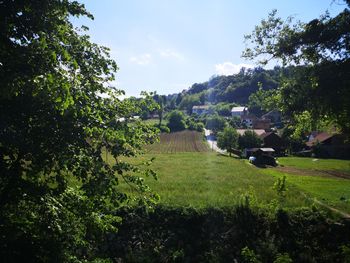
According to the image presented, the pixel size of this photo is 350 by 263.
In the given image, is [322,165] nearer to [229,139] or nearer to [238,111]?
[229,139]

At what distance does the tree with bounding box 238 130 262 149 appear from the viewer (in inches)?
2628

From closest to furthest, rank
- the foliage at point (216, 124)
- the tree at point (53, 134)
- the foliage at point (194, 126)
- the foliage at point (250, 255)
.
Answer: the tree at point (53, 134) → the foliage at point (250, 255) → the foliage at point (216, 124) → the foliage at point (194, 126)

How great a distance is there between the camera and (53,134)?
5.12m

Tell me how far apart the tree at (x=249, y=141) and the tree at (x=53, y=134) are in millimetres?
62698

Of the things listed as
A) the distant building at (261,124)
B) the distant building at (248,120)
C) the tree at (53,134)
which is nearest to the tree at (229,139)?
the distant building at (261,124)

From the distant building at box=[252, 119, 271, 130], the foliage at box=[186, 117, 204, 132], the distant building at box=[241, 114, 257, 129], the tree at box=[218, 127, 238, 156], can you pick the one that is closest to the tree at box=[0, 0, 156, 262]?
the tree at box=[218, 127, 238, 156]

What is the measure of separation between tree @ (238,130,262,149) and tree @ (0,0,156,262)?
6270 cm

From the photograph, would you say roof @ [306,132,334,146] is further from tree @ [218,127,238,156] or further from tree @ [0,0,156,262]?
tree @ [0,0,156,262]

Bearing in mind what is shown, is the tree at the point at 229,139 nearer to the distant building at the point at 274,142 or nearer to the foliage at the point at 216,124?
the distant building at the point at 274,142

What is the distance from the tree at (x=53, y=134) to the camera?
4691 millimetres

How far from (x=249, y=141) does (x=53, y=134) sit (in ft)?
211

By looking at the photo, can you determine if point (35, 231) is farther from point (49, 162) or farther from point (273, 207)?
point (273, 207)

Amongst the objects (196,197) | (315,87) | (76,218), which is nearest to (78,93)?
(76,218)

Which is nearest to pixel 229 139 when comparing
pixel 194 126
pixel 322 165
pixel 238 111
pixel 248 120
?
pixel 322 165
